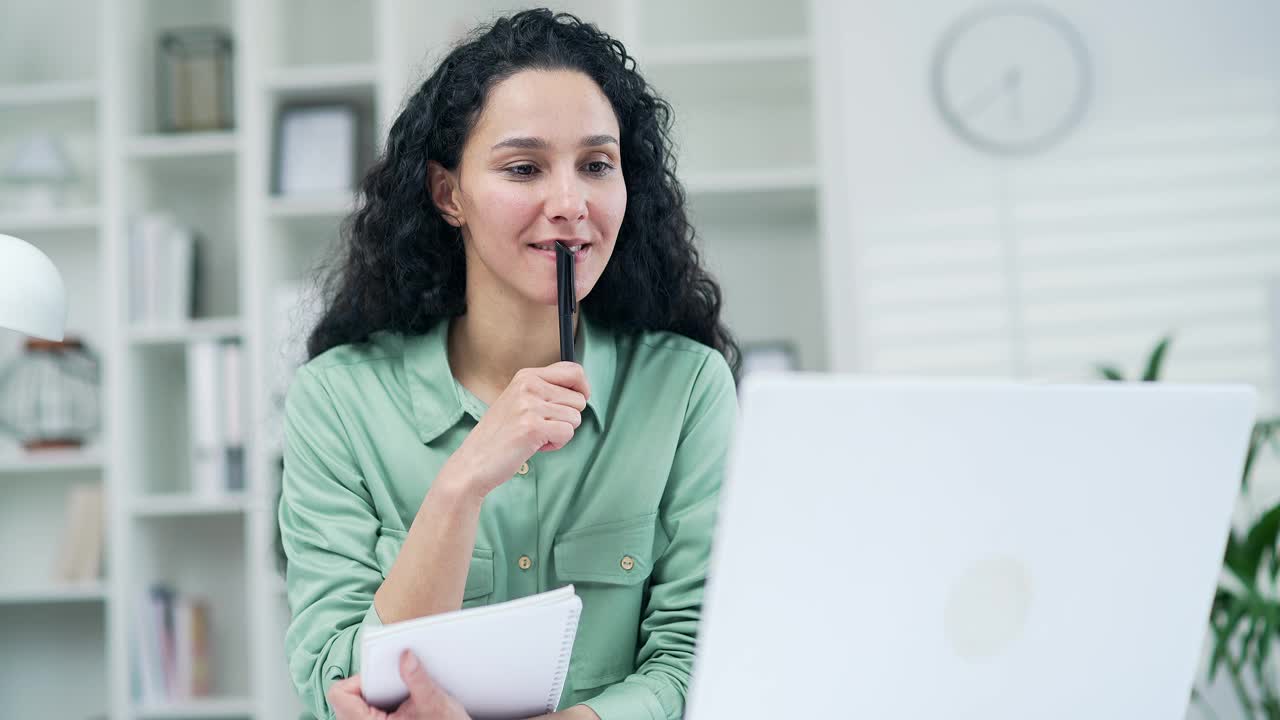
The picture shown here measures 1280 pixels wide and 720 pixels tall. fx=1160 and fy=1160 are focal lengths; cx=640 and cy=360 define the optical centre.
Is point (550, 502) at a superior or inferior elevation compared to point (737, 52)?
inferior

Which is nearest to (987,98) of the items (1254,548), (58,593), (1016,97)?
(1016,97)

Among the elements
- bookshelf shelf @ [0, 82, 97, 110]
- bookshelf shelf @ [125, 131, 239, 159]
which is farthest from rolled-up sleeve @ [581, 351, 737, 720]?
bookshelf shelf @ [0, 82, 97, 110]

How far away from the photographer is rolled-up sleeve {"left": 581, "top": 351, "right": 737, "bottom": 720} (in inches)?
47.2

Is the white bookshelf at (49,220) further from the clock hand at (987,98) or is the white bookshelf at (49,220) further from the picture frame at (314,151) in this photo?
the clock hand at (987,98)

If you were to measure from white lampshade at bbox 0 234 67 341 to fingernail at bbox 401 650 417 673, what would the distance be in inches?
17.7

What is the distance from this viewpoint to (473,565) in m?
1.28

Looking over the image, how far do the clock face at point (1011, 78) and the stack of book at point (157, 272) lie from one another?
6.63ft

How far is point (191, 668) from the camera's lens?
2932 mm

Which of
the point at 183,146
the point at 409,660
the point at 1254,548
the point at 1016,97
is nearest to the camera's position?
the point at 409,660

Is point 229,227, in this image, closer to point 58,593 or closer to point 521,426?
point 58,593

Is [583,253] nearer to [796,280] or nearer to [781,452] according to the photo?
[781,452]

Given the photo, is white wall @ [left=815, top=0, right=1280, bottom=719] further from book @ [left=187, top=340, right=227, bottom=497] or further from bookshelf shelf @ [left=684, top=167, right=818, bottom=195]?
book @ [left=187, top=340, right=227, bottom=497]

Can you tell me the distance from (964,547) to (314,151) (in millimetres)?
2600

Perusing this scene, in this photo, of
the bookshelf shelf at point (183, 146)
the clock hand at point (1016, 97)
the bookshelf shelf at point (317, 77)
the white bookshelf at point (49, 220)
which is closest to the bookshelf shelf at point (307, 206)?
the bookshelf shelf at point (183, 146)
